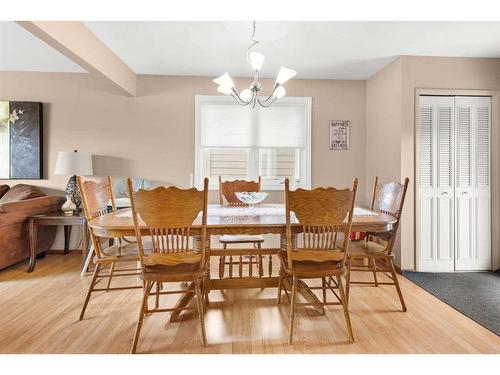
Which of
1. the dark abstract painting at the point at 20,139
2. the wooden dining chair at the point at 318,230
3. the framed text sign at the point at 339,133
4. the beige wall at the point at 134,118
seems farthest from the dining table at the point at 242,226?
the dark abstract painting at the point at 20,139

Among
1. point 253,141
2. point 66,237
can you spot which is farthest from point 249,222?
point 66,237

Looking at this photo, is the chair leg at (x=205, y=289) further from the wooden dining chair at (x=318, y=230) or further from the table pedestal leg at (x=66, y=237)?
the table pedestal leg at (x=66, y=237)

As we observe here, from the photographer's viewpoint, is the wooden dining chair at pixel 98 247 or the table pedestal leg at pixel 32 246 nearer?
the wooden dining chair at pixel 98 247

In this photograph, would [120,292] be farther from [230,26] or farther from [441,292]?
[441,292]

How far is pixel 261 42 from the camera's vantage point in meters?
3.39

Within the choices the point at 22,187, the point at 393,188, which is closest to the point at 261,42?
the point at 393,188

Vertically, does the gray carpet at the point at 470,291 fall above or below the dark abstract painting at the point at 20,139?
below

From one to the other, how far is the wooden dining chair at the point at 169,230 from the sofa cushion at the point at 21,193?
9.36 ft

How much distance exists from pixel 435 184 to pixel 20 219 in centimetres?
471

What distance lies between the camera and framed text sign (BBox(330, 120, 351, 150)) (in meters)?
4.61

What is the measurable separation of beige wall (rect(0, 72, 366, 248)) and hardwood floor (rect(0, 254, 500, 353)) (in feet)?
6.45

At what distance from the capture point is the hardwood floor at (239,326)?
1.99 metres

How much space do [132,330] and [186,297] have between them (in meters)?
0.45

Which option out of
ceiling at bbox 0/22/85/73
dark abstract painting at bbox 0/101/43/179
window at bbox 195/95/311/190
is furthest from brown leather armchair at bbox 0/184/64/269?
window at bbox 195/95/311/190
